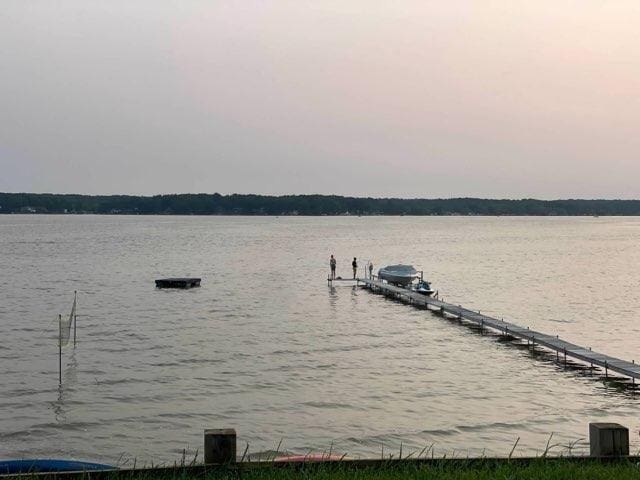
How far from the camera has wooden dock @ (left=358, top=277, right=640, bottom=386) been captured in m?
23.4

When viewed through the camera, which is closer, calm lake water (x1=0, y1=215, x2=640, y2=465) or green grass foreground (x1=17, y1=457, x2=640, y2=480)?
green grass foreground (x1=17, y1=457, x2=640, y2=480)

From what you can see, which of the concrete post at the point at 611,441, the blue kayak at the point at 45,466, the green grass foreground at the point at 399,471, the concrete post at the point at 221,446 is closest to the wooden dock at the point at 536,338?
the concrete post at the point at 611,441

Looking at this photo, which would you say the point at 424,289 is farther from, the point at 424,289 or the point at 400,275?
the point at 400,275

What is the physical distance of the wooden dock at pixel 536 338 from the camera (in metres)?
23.4

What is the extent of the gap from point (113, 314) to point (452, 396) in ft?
76.7

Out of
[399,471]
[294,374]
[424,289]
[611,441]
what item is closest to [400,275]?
[424,289]

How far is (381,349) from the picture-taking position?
1174 inches

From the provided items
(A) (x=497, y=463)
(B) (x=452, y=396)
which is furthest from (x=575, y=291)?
(A) (x=497, y=463)

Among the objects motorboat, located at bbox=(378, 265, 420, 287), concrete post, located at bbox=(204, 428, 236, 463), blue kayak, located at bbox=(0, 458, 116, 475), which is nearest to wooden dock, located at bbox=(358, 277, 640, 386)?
motorboat, located at bbox=(378, 265, 420, 287)

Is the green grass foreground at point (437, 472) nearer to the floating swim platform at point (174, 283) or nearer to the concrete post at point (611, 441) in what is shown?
the concrete post at point (611, 441)

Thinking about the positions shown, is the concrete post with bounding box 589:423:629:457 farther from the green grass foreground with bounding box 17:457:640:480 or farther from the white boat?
the white boat

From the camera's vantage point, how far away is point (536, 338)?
28656 millimetres

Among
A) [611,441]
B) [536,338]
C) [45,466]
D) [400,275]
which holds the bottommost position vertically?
[400,275]

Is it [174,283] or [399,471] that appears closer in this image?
[399,471]
